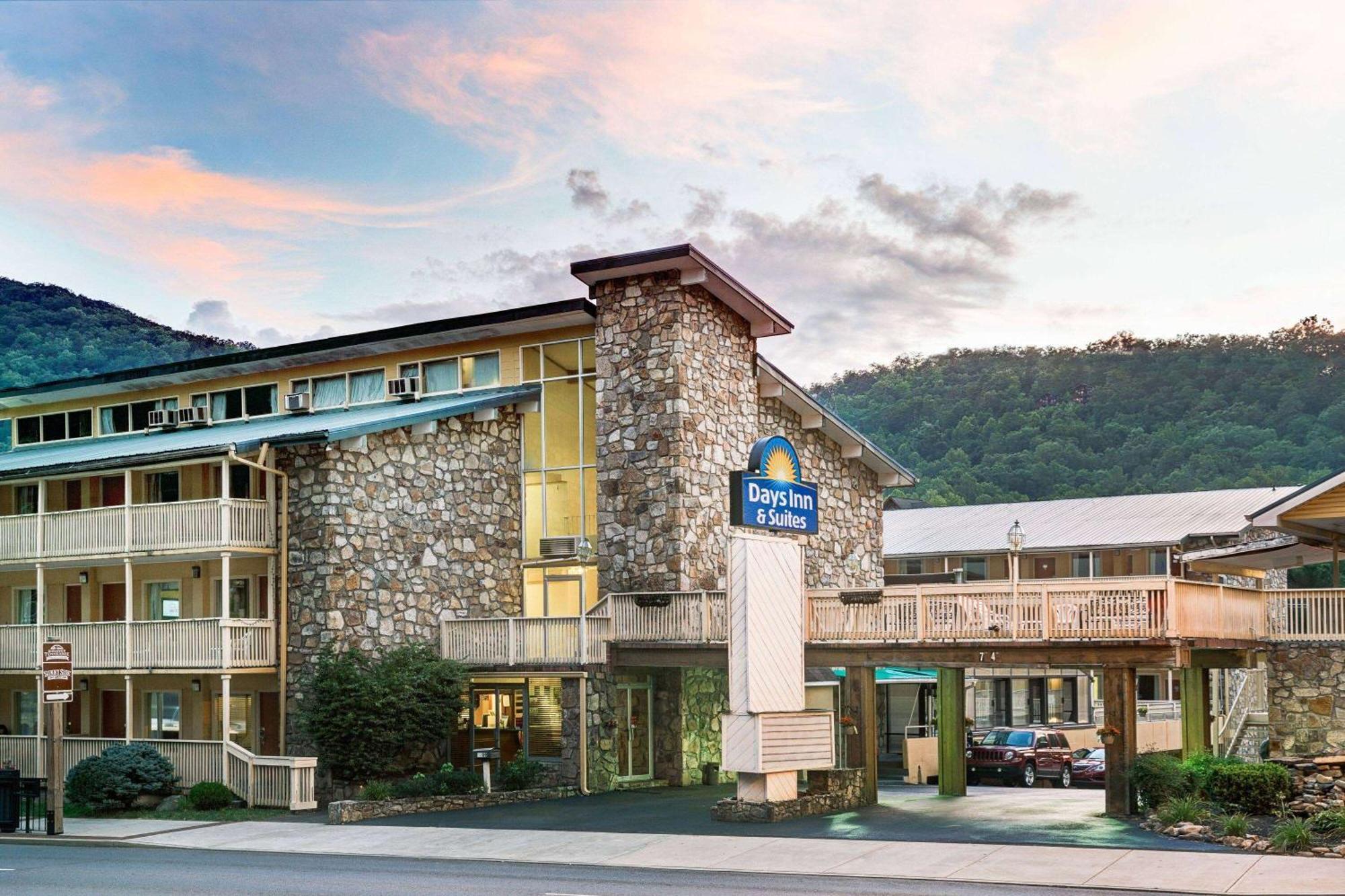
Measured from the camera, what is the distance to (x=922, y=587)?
83.9 feet

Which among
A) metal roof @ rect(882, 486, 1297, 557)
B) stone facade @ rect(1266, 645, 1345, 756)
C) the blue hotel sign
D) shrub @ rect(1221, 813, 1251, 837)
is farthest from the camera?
metal roof @ rect(882, 486, 1297, 557)

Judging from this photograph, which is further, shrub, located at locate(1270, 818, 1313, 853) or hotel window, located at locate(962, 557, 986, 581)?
hotel window, located at locate(962, 557, 986, 581)

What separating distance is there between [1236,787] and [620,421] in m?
15.8

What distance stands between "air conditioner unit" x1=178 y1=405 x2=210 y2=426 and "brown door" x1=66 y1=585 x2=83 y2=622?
5.21 metres

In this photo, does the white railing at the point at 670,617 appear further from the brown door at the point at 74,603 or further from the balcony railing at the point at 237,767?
the brown door at the point at 74,603

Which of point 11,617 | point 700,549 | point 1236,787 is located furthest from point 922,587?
point 11,617

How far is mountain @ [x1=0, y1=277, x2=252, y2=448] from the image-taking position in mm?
75688

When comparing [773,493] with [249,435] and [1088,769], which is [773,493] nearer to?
[249,435]

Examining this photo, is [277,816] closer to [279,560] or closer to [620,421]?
[279,560]

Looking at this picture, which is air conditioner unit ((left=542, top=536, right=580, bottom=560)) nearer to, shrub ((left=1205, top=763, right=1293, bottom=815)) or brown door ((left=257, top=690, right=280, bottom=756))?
brown door ((left=257, top=690, right=280, bottom=756))

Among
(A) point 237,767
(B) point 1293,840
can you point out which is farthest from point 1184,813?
(A) point 237,767

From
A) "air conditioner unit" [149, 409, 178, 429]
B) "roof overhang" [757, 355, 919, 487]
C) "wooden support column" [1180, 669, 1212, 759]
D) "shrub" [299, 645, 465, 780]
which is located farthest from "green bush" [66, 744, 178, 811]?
"wooden support column" [1180, 669, 1212, 759]

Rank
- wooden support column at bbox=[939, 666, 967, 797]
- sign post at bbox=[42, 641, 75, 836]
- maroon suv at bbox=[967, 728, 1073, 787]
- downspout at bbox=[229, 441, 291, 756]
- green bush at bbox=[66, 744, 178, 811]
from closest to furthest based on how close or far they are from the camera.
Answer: sign post at bbox=[42, 641, 75, 836] < green bush at bbox=[66, 744, 178, 811] < wooden support column at bbox=[939, 666, 967, 797] < downspout at bbox=[229, 441, 291, 756] < maroon suv at bbox=[967, 728, 1073, 787]

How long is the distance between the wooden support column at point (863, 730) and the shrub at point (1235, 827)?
7667 millimetres
